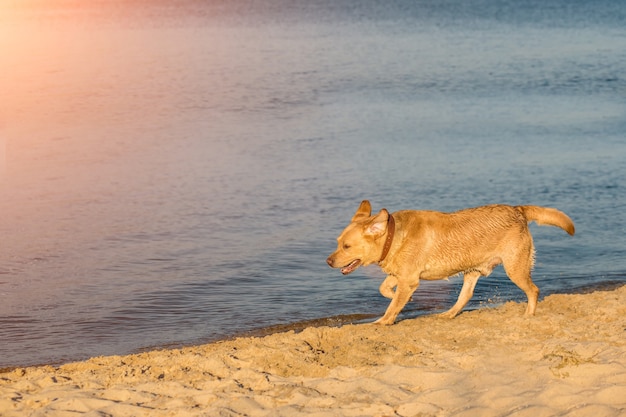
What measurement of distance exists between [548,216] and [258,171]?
805 cm

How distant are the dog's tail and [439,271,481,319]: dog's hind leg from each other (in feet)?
2.50

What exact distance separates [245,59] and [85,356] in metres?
23.4

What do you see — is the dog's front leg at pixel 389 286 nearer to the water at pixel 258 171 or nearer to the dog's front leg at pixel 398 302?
the dog's front leg at pixel 398 302

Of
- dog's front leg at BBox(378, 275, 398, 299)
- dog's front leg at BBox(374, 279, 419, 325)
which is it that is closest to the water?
dog's front leg at BBox(378, 275, 398, 299)

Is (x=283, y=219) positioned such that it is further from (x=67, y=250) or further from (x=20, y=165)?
(x=20, y=165)

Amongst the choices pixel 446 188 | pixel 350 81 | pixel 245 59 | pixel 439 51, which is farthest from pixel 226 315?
pixel 439 51

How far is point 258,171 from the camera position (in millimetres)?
16406

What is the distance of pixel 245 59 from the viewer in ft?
104

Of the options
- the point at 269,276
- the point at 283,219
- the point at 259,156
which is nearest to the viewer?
the point at 269,276

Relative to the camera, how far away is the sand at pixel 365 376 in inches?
254

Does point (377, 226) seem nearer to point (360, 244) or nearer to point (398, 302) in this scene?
point (360, 244)

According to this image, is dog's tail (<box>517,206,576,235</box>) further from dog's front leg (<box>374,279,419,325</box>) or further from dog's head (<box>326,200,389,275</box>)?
dog's head (<box>326,200,389,275</box>)

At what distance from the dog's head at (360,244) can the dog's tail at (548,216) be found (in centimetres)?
151

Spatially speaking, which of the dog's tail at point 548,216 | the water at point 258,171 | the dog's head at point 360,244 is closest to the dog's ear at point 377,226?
the dog's head at point 360,244
